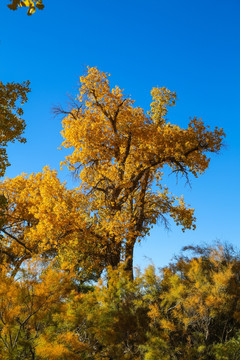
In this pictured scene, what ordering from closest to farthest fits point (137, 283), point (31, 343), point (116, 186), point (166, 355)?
point (31, 343) → point (166, 355) → point (137, 283) → point (116, 186)

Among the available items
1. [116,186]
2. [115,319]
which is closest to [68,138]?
[116,186]

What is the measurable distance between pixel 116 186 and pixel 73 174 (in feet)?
6.60

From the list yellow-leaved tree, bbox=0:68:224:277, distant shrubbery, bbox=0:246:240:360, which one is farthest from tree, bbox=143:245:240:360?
yellow-leaved tree, bbox=0:68:224:277

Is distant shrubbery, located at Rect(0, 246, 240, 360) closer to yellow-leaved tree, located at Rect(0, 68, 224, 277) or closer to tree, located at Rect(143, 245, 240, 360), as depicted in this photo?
tree, located at Rect(143, 245, 240, 360)

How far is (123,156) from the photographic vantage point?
1345 centimetres

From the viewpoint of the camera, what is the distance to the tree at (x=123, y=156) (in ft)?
41.7

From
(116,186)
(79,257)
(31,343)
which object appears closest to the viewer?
(31,343)

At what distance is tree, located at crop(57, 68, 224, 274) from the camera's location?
41.7 ft

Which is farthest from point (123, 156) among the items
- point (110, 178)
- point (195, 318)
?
point (195, 318)

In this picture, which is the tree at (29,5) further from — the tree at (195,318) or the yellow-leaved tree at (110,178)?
the yellow-leaved tree at (110,178)

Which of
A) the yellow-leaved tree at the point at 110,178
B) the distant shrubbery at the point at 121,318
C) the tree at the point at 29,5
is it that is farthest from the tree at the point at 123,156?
the tree at the point at 29,5

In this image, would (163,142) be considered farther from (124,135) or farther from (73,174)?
(73,174)

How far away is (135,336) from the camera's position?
6832 millimetres

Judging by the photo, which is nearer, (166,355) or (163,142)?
(166,355)
